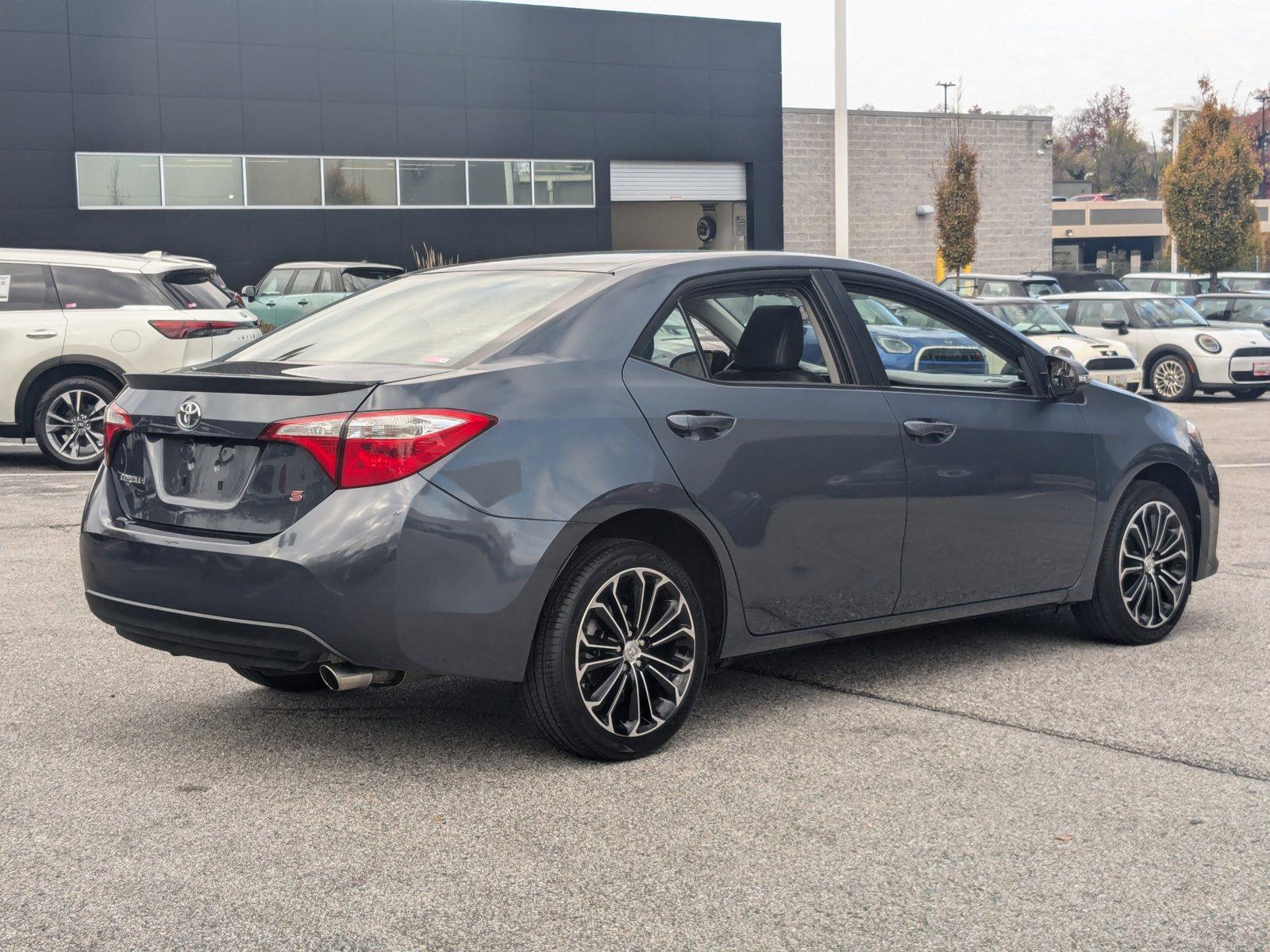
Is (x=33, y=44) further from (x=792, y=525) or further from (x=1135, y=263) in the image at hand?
(x=1135, y=263)

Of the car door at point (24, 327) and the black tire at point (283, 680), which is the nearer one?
the black tire at point (283, 680)

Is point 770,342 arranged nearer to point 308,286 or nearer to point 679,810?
point 679,810

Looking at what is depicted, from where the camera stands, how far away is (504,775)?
4.59 metres

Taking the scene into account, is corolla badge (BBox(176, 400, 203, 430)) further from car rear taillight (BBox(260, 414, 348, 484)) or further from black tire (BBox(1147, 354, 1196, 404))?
black tire (BBox(1147, 354, 1196, 404))

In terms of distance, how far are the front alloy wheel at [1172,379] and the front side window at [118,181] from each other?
19.5 metres

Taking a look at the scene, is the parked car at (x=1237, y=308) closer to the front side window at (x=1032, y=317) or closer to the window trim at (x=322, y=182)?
the front side window at (x=1032, y=317)

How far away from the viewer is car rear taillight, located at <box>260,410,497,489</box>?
4.27m

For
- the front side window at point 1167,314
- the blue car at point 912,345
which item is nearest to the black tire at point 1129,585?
the blue car at point 912,345

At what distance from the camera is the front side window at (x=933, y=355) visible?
18.5 feet

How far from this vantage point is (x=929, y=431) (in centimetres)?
554

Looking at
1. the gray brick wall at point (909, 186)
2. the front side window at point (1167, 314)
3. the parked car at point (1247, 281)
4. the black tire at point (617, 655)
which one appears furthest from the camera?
the gray brick wall at point (909, 186)

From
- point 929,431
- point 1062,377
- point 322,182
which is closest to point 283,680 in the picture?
point 929,431

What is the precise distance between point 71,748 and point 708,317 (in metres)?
2.48

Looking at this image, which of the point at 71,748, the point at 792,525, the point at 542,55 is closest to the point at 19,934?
the point at 71,748
